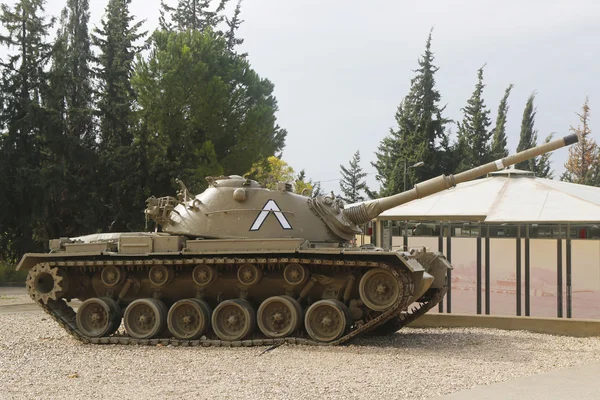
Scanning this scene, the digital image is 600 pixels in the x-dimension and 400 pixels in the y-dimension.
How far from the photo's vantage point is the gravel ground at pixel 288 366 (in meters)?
9.34

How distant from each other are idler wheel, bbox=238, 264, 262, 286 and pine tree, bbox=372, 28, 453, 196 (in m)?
32.3

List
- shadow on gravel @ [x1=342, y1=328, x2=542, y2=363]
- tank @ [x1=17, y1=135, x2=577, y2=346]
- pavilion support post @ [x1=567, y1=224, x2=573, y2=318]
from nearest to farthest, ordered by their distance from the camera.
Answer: shadow on gravel @ [x1=342, y1=328, x2=542, y2=363], tank @ [x1=17, y1=135, x2=577, y2=346], pavilion support post @ [x1=567, y1=224, x2=573, y2=318]

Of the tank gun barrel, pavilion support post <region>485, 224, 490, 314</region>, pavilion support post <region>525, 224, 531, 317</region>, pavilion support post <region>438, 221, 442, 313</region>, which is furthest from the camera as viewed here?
pavilion support post <region>438, 221, 442, 313</region>

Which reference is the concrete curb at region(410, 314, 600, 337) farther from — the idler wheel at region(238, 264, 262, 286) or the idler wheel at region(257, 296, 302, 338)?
the idler wheel at region(238, 264, 262, 286)

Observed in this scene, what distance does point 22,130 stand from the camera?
3381 centimetres

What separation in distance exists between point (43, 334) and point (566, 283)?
1151 cm

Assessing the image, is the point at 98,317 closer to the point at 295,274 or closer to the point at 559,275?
the point at 295,274

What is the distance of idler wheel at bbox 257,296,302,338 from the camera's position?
1392 centimetres

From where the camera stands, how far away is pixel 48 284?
15.3 m

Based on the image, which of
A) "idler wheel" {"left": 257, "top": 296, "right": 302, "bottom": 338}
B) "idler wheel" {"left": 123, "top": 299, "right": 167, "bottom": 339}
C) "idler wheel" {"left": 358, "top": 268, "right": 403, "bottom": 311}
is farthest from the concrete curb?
"idler wheel" {"left": 123, "top": 299, "right": 167, "bottom": 339}

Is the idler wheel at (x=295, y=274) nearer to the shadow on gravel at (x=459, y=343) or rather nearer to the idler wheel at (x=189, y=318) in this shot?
the shadow on gravel at (x=459, y=343)

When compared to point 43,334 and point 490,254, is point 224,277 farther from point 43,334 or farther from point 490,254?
point 490,254

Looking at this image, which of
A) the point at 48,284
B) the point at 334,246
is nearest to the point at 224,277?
the point at 334,246

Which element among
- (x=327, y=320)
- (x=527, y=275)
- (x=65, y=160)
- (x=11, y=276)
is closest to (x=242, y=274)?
(x=327, y=320)
